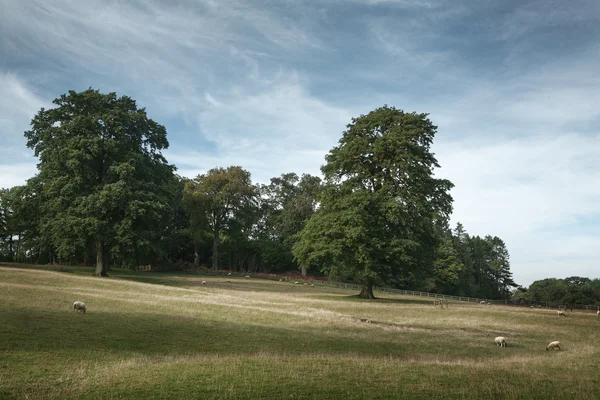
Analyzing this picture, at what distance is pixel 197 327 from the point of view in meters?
21.5

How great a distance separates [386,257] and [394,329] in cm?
1884

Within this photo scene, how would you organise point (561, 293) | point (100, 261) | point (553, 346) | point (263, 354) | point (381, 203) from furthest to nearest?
point (561, 293) → point (100, 261) → point (381, 203) → point (553, 346) → point (263, 354)

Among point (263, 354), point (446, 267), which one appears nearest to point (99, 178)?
point (263, 354)

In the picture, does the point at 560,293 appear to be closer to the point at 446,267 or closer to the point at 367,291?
the point at 446,267

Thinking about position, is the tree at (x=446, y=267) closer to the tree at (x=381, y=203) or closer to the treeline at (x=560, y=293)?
the treeline at (x=560, y=293)

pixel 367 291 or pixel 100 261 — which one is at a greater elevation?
pixel 100 261

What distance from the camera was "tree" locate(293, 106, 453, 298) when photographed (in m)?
43.4

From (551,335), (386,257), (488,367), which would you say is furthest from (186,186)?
(488,367)

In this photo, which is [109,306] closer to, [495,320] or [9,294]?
[9,294]

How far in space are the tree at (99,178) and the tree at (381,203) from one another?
17040mm

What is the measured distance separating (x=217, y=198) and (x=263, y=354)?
67.5 meters

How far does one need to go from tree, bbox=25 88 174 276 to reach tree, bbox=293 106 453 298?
1704 cm

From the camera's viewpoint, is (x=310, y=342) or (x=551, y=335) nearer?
(x=310, y=342)

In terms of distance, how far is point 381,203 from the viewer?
44.2 meters
